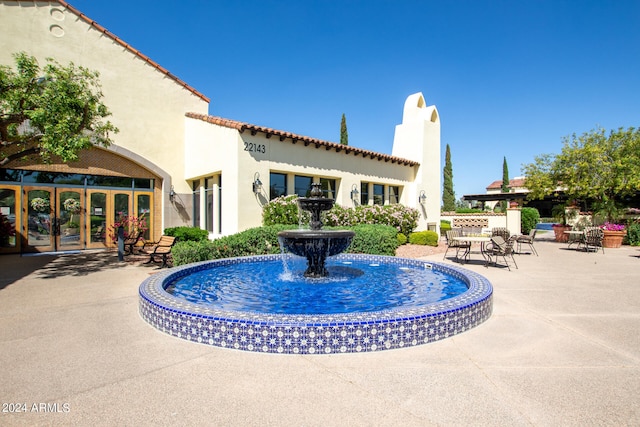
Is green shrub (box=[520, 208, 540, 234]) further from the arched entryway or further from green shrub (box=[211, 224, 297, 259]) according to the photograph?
the arched entryway

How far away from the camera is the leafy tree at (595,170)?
Answer: 16.9m

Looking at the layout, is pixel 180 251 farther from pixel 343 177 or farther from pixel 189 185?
pixel 343 177

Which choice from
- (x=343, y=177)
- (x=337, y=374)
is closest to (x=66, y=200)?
(x=343, y=177)

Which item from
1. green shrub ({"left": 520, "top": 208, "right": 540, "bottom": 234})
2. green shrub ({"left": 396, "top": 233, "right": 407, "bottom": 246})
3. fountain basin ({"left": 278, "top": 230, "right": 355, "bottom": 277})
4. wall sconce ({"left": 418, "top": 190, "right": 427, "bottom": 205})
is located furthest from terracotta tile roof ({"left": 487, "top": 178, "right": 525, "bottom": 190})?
fountain basin ({"left": 278, "top": 230, "right": 355, "bottom": 277})

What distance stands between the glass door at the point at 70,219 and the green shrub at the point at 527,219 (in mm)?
27275

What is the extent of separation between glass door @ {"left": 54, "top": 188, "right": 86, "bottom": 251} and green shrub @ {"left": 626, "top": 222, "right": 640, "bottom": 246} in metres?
26.2

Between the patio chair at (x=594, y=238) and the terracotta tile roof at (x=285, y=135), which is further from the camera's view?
the patio chair at (x=594, y=238)

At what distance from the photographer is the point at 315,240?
287 inches

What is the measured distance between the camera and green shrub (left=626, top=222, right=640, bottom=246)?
17203mm

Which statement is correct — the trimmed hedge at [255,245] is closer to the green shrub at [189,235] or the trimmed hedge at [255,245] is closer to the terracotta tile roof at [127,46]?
the green shrub at [189,235]

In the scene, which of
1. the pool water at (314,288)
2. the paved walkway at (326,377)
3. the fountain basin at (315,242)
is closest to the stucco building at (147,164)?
the pool water at (314,288)

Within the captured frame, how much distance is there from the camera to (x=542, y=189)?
1859cm

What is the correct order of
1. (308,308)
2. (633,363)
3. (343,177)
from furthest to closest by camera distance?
(343,177) → (308,308) → (633,363)

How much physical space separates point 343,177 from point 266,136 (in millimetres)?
4571
